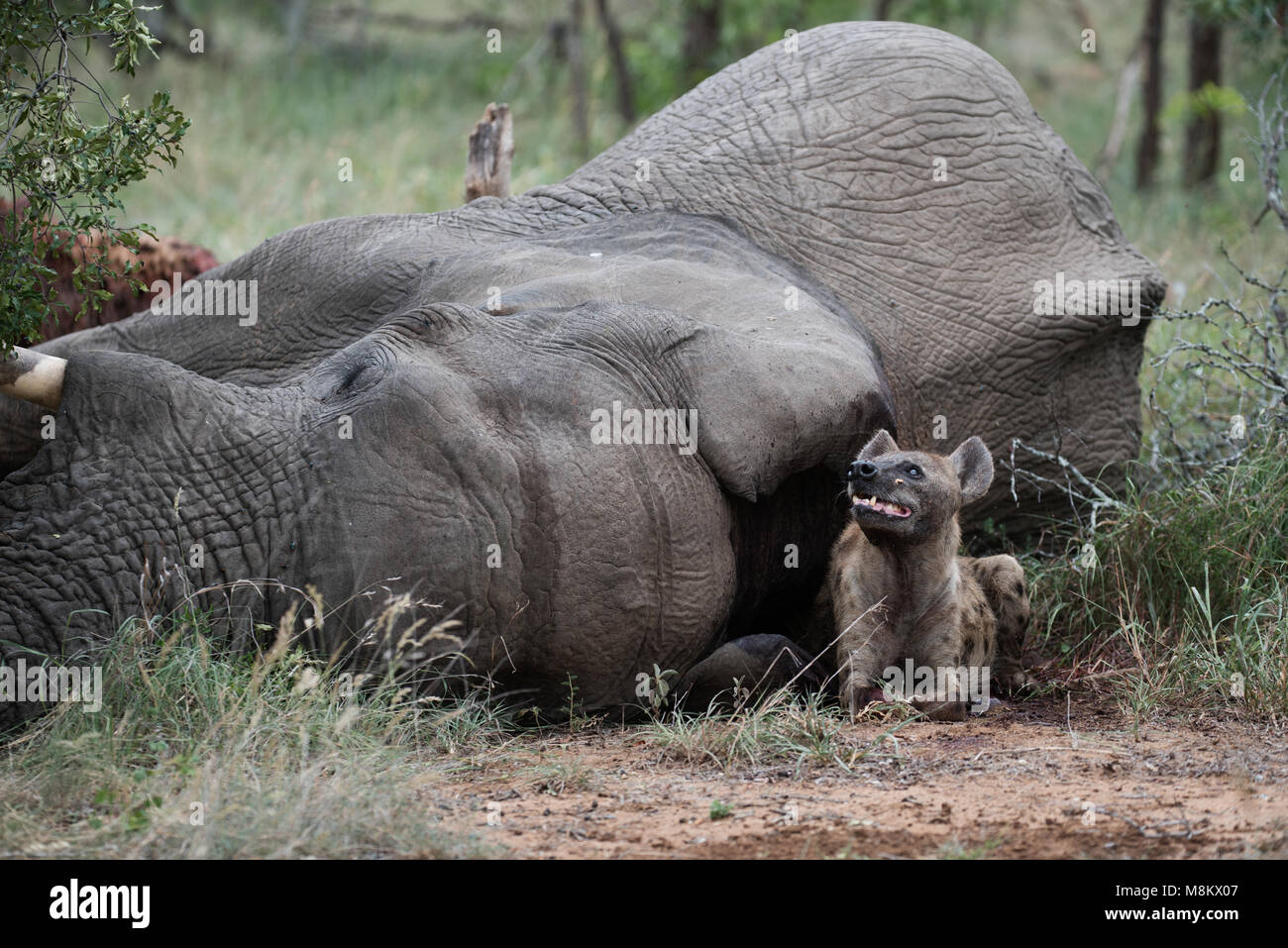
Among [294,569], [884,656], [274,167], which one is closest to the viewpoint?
[294,569]

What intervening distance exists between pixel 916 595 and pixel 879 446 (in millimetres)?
520

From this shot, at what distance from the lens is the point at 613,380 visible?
16.2ft

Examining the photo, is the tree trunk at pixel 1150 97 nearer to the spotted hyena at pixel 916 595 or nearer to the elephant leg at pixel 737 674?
the spotted hyena at pixel 916 595

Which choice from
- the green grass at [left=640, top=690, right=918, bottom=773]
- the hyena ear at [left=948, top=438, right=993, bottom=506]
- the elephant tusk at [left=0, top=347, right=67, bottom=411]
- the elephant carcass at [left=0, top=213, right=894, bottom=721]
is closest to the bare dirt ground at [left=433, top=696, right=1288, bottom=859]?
the green grass at [left=640, top=690, right=918, bottom=773]

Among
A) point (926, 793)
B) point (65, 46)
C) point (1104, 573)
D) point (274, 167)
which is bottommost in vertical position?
point (926, 793)

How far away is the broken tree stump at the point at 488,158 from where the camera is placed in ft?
25.7

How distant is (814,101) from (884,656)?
2.44m

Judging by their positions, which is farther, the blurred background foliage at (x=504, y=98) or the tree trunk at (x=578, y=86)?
the tree trunk at (x=578, y=86)

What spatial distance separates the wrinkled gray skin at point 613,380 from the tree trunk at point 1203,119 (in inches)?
336

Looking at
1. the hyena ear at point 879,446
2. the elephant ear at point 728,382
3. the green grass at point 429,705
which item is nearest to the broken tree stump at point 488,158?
the elephant ear at point 728,382

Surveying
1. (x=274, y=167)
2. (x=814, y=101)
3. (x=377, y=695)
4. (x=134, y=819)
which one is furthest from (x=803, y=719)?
(x=274, y=167)

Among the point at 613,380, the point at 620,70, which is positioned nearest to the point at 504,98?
the point at 620,70

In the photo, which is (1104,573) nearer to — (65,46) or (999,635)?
(999,635)

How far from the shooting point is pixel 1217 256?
10398 mm
